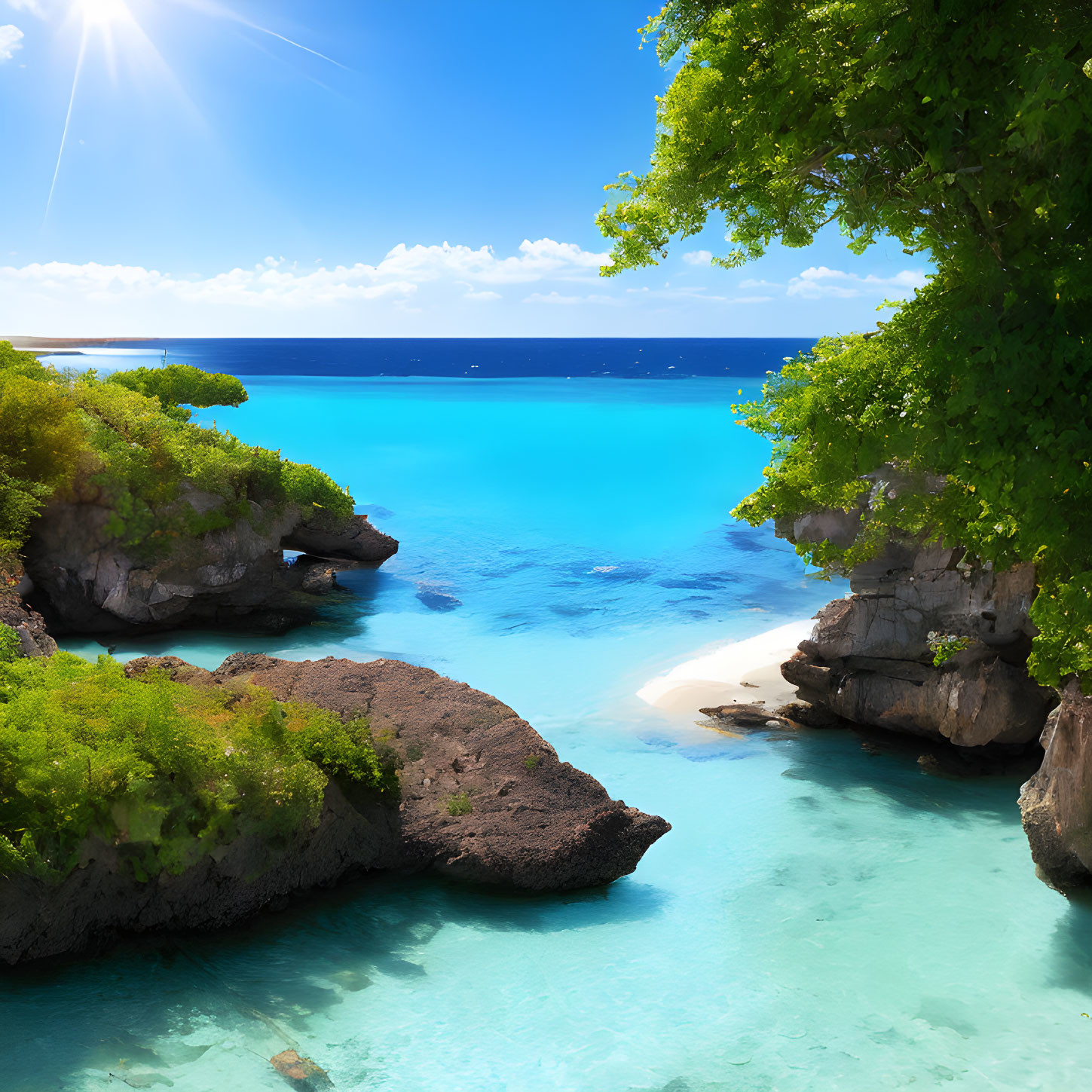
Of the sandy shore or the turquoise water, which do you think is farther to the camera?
the sandy shore

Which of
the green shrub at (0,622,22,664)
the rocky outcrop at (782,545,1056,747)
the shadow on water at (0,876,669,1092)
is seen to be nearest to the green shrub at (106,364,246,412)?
the green shrub at (0,622,22,664)

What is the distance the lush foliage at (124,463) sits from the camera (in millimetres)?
23969

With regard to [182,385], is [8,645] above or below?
below

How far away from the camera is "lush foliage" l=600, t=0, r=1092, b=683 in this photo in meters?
8.37

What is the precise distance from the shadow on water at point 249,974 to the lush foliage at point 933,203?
7.42 meters

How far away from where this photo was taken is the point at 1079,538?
925cm

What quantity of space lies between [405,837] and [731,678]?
13.4 m

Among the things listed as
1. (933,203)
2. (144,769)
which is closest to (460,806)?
(144,769)

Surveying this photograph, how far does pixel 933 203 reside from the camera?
9492 millimetres

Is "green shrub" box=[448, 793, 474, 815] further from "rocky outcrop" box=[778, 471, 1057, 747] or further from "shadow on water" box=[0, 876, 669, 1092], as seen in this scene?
"rocky outcrop" box=[778, 471, 1057, 747]

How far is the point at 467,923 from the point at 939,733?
11.8m

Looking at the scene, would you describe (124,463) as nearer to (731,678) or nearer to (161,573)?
(161,573)

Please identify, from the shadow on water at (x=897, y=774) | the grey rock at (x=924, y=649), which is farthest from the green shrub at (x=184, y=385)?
the shadow on water at (x=897, y=774)

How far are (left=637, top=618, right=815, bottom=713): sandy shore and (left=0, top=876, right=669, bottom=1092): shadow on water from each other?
9470mm
